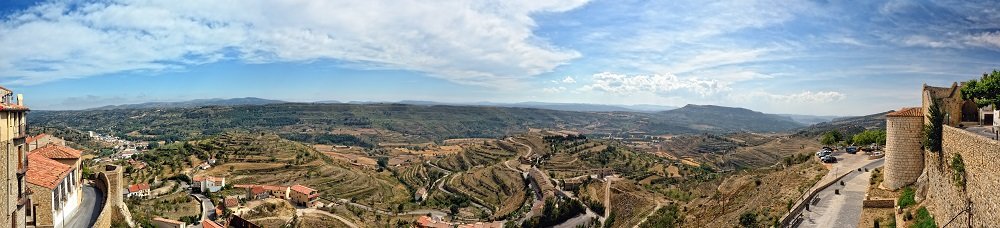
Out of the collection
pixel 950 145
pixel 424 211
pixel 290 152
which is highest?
pixel 950 145

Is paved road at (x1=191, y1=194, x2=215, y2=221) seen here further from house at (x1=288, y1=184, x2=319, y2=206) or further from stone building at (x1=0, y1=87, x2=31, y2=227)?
stone building at (x1=0, y1=87, x2=31, y2=227)

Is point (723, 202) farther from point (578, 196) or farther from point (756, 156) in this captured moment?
point (756, 156)

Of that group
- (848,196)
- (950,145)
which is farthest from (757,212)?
(950,145)

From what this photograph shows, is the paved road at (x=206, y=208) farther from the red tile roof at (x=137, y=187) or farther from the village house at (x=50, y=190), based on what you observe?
the village house at (x=50, y=190)

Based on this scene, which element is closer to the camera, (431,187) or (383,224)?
(383,224)

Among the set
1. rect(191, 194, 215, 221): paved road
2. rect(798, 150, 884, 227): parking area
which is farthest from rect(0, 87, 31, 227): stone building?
rect(191, 194, 215, 221): paved road

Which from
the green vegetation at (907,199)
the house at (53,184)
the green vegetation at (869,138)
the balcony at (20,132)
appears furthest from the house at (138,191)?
the green vegetation at (869,138)

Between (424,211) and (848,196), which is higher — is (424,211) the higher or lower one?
the lower one
